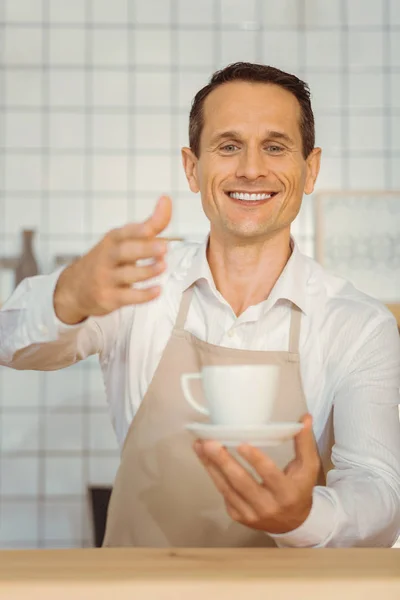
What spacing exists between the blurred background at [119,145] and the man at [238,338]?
1039 mm

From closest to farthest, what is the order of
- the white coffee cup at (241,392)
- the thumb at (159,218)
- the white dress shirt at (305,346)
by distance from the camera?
the thumb at (159,218) < the white coffee cup at (241,392) < the white dress shirt at (305,346)

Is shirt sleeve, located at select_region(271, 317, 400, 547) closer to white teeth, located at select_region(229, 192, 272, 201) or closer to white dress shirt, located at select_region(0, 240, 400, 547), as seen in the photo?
white dress shirt, located at select_region(0, 240, 400, 547)

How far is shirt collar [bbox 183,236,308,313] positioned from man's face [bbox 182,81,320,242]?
0.05 metres

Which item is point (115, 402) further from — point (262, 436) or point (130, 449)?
point (262, 436)

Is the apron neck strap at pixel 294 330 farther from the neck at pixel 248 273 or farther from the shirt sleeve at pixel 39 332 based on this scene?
the shirt sleeve at pixel 39 332

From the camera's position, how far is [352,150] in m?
2.40

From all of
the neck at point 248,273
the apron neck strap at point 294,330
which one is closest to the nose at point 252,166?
the neck at point 248,273

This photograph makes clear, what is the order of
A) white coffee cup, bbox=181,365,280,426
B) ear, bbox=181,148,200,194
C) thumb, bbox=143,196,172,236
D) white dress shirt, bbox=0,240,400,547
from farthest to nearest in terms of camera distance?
ear, bbox=181,148,200,194, white dress shirt, bbox=0,240,400,547, white coffee cup, bbox=181,365,280,426, thumb, bbox=143,196,172,236

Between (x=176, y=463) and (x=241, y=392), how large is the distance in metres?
0.45

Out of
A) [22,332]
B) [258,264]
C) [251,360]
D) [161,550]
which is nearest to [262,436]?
[161,550]

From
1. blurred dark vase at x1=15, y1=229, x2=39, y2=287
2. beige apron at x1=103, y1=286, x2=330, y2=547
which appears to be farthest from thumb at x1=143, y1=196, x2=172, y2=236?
blurred dark vase at x1=15, y1=229, x2=39, y2=287

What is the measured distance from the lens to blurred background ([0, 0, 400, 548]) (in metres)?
2.34

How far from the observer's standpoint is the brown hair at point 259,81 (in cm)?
127

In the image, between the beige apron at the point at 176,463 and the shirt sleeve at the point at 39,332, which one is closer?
the shirt sleeve at the point at 39,332
